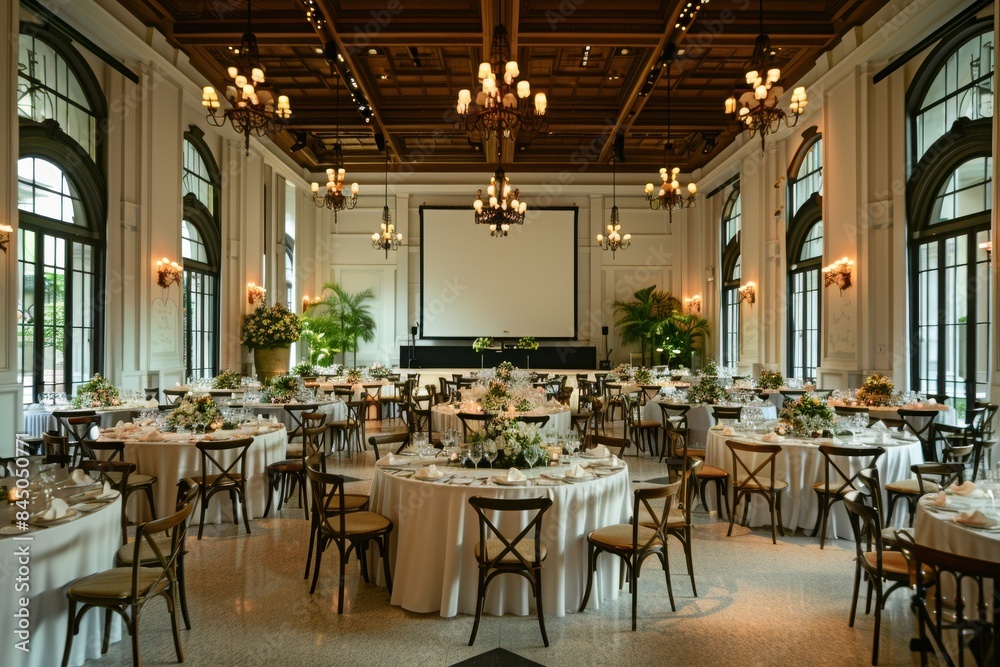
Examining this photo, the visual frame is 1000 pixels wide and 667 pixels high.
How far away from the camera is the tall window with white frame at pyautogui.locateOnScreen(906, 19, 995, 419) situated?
7.87 m

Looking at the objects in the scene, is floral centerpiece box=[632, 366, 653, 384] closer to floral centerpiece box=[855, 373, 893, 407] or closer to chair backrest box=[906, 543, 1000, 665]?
floral centerpiece box=[855, 373, 893, 407]

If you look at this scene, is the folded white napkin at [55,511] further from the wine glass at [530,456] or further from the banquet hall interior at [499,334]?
the wine glass at [530,456]

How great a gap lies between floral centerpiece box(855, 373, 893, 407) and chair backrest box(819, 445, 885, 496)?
2.85 metres

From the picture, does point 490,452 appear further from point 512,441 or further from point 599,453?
point 599,453

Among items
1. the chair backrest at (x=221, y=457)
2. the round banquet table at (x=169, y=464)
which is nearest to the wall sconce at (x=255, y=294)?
the round banquet table at (x=169, y=464)

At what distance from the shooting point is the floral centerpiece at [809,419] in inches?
230

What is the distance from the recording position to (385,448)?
32.4ft

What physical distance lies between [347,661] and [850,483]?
3.97 m

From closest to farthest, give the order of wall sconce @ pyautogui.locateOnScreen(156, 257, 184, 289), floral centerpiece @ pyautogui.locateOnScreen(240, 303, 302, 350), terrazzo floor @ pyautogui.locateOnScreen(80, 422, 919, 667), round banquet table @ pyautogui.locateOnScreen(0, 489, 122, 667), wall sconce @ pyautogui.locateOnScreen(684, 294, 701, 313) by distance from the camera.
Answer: round banquet table @ pyautogui.locateOnScreen(0, 489, 122, 667) < terrazzo floor @ pyautogui.locateOnScreen(80, 422, 919, 667) < wall sconce @ pyautogui.locateOnScreen(156, 257, 184, 289) < floral centerpiece @ pyautogui.locateOnScreen(240, 303, 302, 350) < wall sconce @ pyautogui.locateOnScreen(684, 294, 701, 313)

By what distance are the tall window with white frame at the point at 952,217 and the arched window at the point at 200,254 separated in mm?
11708

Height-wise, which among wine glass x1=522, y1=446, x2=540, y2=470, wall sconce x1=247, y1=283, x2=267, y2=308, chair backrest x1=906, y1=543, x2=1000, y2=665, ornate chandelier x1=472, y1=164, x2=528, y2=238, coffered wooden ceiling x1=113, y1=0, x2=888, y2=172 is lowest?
chair backrest x1=906, y1=543, x2=1000, y2=665

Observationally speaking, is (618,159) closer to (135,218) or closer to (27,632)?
(135,218)

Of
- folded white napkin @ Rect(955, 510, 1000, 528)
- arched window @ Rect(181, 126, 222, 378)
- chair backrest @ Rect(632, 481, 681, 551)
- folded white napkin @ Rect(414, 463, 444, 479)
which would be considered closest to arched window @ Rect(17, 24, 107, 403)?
arched window @ Rect(181, 126, 222, 378)

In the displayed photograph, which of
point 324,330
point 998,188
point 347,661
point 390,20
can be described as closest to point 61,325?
point 390,20
